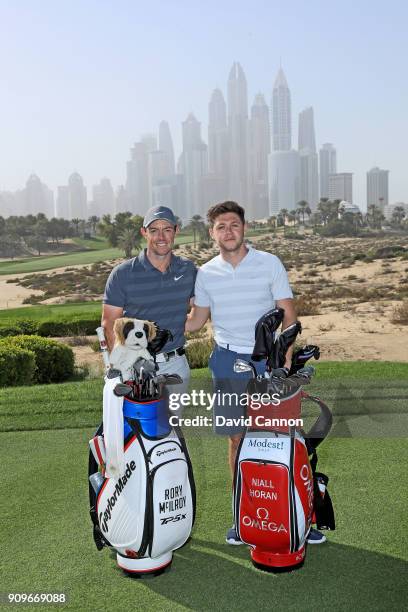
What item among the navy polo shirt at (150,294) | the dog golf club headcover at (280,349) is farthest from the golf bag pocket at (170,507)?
the navy polo shirt at (150,294)

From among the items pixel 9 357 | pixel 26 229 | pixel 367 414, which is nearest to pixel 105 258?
pixel 26 229

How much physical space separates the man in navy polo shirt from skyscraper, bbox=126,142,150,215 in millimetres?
133479

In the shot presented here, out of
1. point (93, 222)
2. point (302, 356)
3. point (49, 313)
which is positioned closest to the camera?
point (302, 356)

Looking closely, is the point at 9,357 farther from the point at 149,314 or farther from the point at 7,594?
the point at 7,594

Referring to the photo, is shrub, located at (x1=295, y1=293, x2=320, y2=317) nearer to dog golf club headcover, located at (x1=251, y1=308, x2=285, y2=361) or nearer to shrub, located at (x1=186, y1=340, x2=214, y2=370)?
shrub, located at (x1=186, y1=340, x2=214, y2=370)

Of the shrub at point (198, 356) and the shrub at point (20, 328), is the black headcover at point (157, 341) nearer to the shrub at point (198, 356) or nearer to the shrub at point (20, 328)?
the shrub at point (198, 356)

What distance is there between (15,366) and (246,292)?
247 inches

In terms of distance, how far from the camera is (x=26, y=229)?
78188 millimetres

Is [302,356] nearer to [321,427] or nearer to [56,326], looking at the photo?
[321,427]

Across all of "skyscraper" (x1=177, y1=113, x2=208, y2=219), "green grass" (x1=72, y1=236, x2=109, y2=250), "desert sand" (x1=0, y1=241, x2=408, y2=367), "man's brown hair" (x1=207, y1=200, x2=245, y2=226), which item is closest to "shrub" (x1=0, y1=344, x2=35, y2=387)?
"desert sand" (x1=0, y1=241, x2=408, y2=367)

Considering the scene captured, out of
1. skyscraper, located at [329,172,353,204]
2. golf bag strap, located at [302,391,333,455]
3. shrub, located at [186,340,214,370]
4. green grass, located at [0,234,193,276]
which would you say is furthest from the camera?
skyscraper, located at [329,172,353,204]

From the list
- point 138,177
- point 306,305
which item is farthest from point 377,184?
point 306,305

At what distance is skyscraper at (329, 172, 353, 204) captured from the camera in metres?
189

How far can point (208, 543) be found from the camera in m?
3.41
